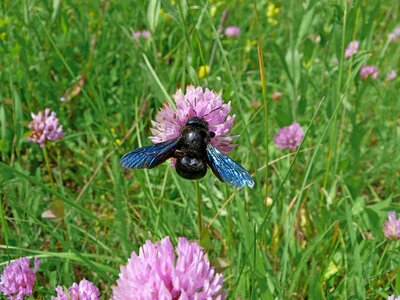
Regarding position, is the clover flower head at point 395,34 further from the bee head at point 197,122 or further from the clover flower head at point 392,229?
the bee head at point 197,122

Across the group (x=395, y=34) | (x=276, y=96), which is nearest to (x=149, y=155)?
(x=276, y=96)

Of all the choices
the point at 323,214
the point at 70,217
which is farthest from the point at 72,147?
the point at 323,214

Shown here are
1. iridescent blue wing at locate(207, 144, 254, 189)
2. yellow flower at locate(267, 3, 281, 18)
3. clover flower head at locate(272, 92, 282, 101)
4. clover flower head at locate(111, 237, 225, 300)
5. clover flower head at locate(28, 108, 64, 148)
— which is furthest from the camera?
yellow flower at locate(267, 3, 281, 18)

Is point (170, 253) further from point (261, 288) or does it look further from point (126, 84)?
point (126, 84)

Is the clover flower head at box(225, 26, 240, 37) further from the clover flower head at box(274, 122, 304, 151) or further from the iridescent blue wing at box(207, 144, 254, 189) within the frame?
the iridescent blue wing at box(207, 144, 254, 189)

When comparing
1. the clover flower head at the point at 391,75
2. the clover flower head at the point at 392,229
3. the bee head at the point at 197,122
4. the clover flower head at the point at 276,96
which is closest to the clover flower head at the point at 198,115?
the bee head at the point at 197,122

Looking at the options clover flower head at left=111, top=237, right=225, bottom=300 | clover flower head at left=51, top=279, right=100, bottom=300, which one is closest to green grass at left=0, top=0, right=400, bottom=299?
clover flower head at left=51, top=279, right=100, bottom=300

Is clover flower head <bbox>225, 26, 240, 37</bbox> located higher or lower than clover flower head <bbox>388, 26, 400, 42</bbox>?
higher

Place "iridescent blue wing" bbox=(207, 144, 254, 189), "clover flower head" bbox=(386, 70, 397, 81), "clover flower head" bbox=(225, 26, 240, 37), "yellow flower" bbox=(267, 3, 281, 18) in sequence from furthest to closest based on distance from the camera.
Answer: "yellow flower" bbox=(267, 3, 281, 18) → "clover flower head" bbox=(225, 26, 240, 37) → "clover flower head" bbox=(386, 70, 397, 81) → "iridescent blue wing" bbox=(207, 144, 254, 189)
